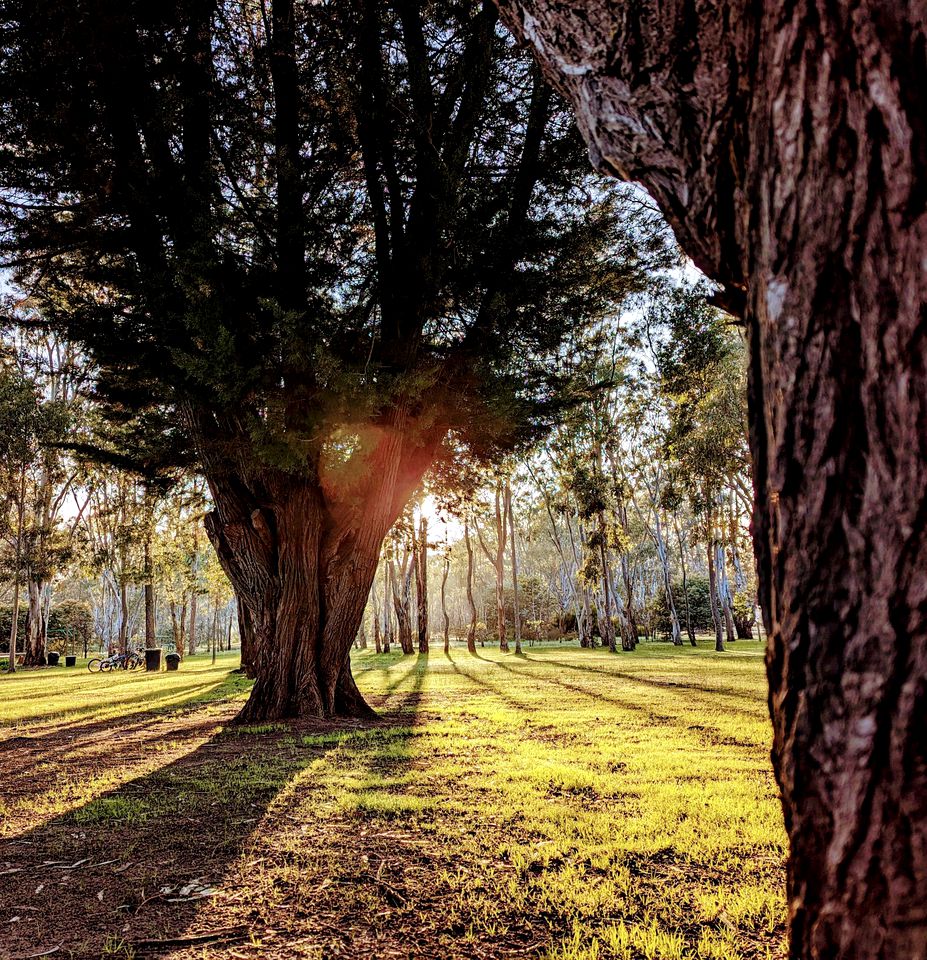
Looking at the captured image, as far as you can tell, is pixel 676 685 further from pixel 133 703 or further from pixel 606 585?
pixel 606 585

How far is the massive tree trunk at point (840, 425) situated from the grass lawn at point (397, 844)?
1.49 m

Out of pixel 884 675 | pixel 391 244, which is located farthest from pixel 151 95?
pixel 884 675

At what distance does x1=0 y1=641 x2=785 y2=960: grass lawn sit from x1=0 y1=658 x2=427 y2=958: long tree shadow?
0.02 m

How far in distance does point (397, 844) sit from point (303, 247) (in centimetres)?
641

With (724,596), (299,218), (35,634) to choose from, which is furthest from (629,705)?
(35,634)

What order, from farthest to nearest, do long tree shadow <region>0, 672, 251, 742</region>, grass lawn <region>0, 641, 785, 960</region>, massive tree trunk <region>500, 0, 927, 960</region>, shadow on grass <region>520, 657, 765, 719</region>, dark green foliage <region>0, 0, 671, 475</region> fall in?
long tree shadow <region>0, 672, 251, 742</region>
shadow on grass <region>520, 657, 765, 719</region>
dark green foliage <region>0, 0, 671, 475</region>
grass lawn <region>0, 641, 785, 960</region>
massive tree trunk <region>500, 0, 927, 960</region>

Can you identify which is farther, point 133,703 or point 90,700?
point 90,700

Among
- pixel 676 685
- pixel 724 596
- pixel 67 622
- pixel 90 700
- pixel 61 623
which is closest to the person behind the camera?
pixel 676 685

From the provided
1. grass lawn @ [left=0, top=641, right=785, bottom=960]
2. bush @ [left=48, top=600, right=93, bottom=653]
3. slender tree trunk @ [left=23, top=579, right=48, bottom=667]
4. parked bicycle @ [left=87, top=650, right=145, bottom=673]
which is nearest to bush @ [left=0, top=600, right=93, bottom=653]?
bush @ [left=48, top=600, right=93, bottom=653]

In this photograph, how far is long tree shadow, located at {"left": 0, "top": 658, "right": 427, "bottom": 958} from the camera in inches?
A: 98.5

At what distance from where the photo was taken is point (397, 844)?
133 inches

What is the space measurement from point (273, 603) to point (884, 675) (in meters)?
7.45

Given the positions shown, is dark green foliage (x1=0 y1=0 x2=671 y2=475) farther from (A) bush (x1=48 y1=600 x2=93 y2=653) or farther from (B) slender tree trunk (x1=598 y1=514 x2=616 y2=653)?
(A) bush (x1=48 y1=600 x2=93 y2=653)

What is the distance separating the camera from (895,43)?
111cm
